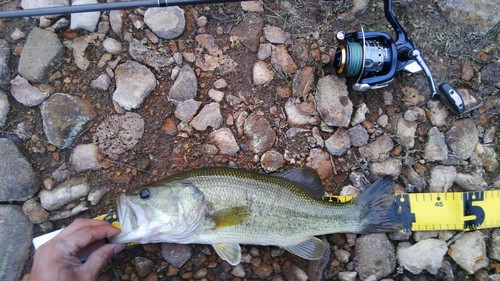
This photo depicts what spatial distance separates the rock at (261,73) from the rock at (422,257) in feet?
6.74

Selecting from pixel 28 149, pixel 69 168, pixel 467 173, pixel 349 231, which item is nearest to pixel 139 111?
pixel 69 168

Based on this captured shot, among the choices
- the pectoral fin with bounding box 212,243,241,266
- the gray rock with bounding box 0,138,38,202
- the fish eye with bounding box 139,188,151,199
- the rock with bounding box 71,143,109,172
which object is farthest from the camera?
the rock with bounding box 71,143,109,172

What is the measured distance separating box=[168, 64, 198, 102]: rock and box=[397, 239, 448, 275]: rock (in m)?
2.47

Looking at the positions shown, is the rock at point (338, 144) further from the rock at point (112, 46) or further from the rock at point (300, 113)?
the rock at point (112, 46)

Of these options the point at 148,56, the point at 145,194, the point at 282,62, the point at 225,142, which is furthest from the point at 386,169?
the point at 148,56

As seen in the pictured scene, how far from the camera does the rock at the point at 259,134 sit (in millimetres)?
4047

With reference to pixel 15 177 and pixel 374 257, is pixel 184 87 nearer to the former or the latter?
pixel 15 177

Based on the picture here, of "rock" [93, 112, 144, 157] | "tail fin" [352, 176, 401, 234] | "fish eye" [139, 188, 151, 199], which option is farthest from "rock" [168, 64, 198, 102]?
"tail fin" [352, 176, 401, 234]

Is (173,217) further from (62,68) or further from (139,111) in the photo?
(62,68)

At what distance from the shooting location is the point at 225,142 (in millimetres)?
4020

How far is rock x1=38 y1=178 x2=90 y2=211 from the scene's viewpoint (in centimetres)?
380

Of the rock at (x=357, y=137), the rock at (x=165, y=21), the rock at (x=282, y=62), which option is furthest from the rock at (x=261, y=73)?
the rock at (x=357, y=137)

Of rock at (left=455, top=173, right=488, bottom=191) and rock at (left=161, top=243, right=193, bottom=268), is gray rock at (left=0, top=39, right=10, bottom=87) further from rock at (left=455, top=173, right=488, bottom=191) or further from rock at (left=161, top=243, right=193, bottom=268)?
rock at (left=455, top=173, right=488, bottom=191)

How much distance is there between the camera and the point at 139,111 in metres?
4.05
